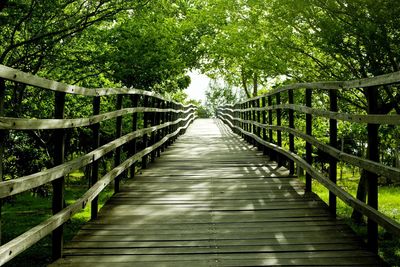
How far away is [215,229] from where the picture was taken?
175 inches

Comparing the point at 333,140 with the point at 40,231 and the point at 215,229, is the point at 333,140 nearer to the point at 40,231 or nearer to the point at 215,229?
the point at 215,229

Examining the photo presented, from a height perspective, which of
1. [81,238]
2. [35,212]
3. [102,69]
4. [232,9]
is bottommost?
[35,212]

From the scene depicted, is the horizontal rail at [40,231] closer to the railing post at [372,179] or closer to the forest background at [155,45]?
the railing post at [372,179]

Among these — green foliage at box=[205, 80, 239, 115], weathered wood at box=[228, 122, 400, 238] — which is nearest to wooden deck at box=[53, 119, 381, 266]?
weathered wood at box=[228, 122, 400, 238]

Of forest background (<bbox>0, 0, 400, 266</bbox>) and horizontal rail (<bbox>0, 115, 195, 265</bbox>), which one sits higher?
forest background (<bbox>0, 0, 400, 266</bbox>)

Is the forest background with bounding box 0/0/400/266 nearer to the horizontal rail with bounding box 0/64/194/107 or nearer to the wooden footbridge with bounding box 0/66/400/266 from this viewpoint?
the wooden footbridge with bounding box 0/66/400/266

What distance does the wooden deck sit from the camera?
3.69 metres

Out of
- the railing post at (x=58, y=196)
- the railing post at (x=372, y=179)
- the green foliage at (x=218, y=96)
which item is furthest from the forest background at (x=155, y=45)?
the green foliage at (x=218, y=96)

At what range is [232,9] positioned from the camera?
1184 centimetres

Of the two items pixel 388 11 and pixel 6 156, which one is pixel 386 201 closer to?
pixel 388 11

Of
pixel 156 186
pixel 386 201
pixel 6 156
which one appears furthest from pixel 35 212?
pixel 386 201

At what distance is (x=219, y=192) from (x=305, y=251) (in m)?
2.34

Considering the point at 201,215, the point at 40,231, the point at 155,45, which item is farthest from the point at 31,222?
the point at 40,231

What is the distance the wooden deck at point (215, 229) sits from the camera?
3.69 m
